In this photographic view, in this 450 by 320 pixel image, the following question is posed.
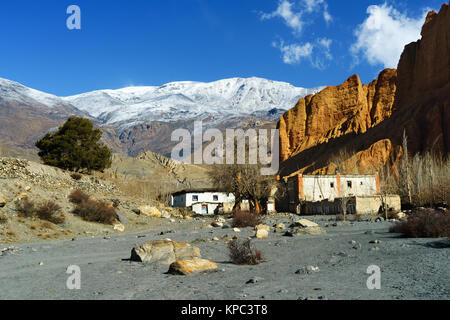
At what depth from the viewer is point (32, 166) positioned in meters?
33.4

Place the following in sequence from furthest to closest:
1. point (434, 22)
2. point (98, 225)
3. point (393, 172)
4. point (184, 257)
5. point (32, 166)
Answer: point (434, 22) < point (393, 172) < point (32, 166) < point (98, 225) < point (184, 257)

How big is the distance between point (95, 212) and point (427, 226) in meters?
22.5

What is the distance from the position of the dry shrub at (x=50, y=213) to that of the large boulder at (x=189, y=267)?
59.8ft

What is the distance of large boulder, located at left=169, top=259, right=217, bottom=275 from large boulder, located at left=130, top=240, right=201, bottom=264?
1520 mm

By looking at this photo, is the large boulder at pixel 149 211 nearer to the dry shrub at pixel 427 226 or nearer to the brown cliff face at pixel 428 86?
the dry shrub at pixel 427 226

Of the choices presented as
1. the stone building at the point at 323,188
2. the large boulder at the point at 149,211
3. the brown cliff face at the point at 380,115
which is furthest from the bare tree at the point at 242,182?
the brown cliff face at the point at 380,115

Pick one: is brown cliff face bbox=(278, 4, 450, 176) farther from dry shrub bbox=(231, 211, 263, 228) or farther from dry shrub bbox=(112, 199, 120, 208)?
dry shrub bbox=(112, 199, 120, 208)

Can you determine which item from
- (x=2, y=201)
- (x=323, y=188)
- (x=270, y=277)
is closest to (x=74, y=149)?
(x=2, y=201)

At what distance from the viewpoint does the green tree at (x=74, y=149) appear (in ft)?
135

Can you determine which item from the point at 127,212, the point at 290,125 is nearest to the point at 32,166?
the point at 127,212

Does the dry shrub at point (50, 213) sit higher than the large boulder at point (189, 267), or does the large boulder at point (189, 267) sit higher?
the dry shrub at point (50, 213)
